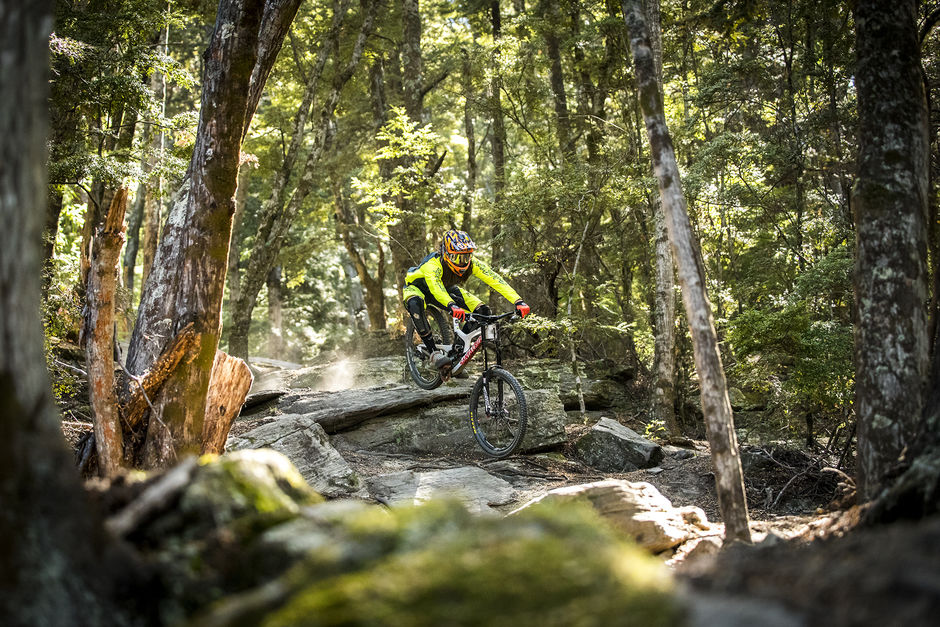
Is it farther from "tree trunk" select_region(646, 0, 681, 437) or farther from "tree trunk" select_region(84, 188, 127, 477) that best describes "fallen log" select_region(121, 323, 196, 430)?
"tree trunk" select_region(646, 0, 681, 437)

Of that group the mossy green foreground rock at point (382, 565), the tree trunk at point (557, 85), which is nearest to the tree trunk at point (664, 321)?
the tree trunk at point (557, 85)

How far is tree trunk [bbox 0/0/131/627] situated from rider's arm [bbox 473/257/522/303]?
714 cm

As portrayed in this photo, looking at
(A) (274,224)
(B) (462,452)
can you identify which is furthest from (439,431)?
(A) (274,224)

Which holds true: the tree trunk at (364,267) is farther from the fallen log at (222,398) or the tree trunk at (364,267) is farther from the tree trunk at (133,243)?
the fallen log at (222,398)

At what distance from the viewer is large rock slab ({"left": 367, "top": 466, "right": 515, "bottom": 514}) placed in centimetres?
725

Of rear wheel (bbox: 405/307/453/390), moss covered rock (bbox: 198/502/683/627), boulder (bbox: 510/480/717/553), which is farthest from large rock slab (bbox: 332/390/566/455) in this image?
moss covered rock (bbox: 198/502/683/627)

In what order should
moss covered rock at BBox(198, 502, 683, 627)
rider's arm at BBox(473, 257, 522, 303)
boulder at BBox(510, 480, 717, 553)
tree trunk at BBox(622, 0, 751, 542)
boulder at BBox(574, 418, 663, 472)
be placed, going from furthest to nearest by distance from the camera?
boulder at BBox(574, 418, 663, 472) → rider's arm at BBox(473, 257, 522, 303) → boulder at BBox(510, 480, 717, 553) → tree trunk at BBox(622, 0, 751, 542) → moss covered rock at BBox(198, 502, 683, 627)

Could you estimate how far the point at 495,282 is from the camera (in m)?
9.54

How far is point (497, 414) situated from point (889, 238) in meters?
5.60

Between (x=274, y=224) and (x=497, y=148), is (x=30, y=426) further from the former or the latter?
(x=497, y=148)

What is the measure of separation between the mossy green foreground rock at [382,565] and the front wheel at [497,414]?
21.0 feet

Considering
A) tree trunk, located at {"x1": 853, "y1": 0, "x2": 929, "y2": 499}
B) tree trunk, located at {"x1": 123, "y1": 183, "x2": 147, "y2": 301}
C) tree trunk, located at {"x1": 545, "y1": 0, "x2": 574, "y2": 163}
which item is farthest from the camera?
tree trunk, located at {"x1": 123, "y1": 183, "x2": 147, "y2": 301}

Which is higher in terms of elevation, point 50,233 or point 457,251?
point 50,233

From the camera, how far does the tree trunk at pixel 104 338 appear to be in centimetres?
553
